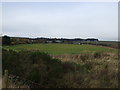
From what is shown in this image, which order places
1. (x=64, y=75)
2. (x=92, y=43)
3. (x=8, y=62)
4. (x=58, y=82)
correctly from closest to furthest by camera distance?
(x=58, y=82) < (x=64, y=75) < (x=8, y=62) < (x=92, y=43)

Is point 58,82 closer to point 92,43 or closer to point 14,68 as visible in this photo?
point 14,68

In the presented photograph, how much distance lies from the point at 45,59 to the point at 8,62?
2334 mm

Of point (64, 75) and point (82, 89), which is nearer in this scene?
point (82, 89)

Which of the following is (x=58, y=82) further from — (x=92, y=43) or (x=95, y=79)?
(x=92, y=43)

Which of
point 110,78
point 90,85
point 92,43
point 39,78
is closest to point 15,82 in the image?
point 39,78

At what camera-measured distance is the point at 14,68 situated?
1407 centimetres

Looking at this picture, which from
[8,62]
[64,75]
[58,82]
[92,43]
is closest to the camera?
Result: [58,82]

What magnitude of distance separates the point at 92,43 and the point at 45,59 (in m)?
43.6

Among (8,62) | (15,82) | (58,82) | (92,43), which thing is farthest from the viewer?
(92,43)

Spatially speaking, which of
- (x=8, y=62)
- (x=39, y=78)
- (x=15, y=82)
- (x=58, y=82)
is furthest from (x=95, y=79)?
(x=8, y=62)

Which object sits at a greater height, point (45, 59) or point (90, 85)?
point (45, 59)

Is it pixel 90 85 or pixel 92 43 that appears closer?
pixel 90 85

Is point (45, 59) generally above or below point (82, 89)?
above

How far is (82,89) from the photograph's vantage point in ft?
38.8
